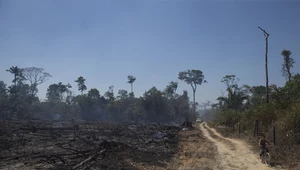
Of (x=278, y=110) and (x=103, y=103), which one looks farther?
(x=103, y=103)

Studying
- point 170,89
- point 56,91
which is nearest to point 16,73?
point 56,91

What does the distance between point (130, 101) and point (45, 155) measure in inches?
2687

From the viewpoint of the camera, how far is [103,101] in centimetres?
8231

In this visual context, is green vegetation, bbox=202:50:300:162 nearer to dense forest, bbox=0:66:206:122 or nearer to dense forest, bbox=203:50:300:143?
dense forest, bbox=203:50:300:143

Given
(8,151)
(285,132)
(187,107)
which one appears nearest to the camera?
(8,151)

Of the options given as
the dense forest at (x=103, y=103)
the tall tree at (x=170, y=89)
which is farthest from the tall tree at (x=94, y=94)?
the tall tree at (x=170, y=89)

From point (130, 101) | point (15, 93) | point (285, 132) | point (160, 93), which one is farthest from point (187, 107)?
point (285, 132)

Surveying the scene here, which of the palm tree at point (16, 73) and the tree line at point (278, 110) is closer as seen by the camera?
the tree line at point (278, 110)

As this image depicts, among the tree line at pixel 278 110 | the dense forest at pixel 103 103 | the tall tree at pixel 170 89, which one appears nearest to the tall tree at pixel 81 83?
the dense forest at pixel 103 103

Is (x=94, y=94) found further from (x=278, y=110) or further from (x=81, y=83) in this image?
(x=278, y=110)

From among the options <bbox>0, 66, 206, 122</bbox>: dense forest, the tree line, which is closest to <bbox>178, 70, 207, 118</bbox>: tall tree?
<bbox>0, 66, 206, 122</bbox>: dense forest

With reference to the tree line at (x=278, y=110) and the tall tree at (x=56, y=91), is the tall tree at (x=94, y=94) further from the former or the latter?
the tree line at (x=278, y=110)

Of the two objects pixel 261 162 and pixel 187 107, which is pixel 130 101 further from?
pixel 261 162

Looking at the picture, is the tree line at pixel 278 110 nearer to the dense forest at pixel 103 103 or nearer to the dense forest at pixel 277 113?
the dense forest at pixel 277 113
